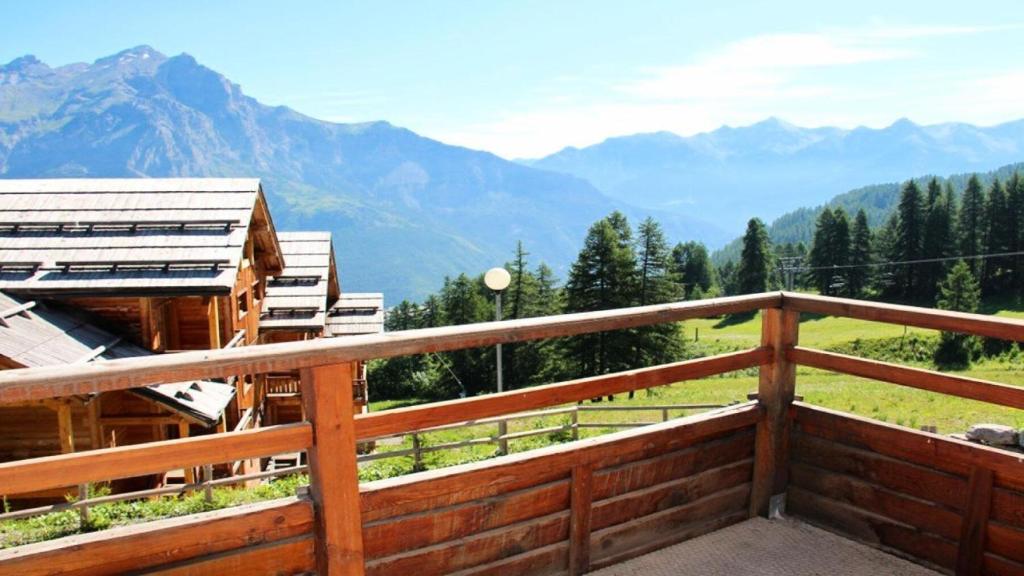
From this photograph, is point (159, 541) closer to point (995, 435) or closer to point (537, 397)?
point (537, 397)

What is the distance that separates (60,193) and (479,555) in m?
15.8

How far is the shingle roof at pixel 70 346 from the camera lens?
1126 centimetres

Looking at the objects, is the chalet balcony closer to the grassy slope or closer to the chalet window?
the grassy slope

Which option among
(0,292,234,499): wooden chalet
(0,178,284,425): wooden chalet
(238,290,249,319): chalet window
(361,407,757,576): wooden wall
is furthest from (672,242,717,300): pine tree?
(361,407,757,576): wooden wall

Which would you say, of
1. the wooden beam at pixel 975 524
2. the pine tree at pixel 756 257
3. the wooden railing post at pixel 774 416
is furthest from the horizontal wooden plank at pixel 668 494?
the pine tree at pixel 756 257

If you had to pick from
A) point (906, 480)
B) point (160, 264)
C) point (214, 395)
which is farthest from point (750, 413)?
point (160, 264)

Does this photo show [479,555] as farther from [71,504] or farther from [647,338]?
[647,338]

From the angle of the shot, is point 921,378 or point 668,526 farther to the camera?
point 668,526

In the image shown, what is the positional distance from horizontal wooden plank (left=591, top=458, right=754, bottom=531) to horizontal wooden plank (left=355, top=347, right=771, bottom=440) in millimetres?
592

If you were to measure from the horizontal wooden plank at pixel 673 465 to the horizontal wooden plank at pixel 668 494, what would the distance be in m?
0.03

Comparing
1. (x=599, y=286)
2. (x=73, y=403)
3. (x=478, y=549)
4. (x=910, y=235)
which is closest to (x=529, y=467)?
(x=478, y=549)

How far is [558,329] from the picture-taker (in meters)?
3.63

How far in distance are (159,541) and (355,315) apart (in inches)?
890

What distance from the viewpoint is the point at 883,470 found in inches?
169
